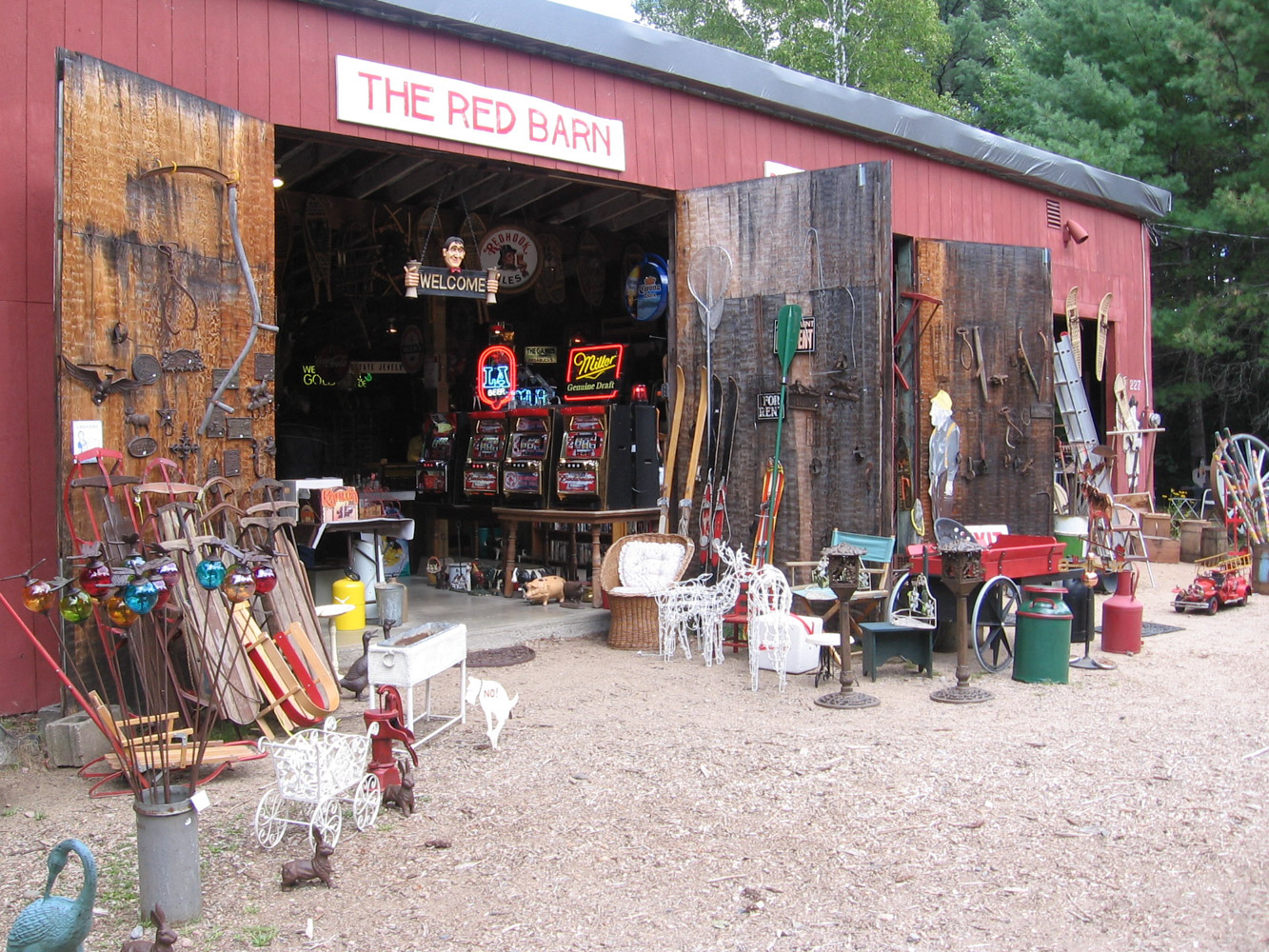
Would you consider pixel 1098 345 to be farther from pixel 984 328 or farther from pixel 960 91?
pixel 960 91

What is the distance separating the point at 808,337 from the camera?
8633mm

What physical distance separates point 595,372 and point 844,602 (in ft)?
18.6

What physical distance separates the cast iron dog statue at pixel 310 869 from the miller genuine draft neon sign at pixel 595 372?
7.74 metres

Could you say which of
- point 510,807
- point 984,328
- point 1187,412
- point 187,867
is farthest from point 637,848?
point 1187,412

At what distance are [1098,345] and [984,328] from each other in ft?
17.5

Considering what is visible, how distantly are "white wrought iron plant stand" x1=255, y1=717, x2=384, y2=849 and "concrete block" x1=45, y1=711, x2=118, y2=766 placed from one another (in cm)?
152

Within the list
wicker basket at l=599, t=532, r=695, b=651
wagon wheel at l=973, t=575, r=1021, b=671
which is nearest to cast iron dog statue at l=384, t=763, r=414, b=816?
wicker basket at l=599, t=532, r=695, b=651

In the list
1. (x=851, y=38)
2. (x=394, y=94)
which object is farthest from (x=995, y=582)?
(x=851, y=38)

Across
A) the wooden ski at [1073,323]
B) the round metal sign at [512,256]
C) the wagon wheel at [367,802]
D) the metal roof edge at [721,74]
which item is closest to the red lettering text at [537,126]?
the metal roof edge at [721,74]

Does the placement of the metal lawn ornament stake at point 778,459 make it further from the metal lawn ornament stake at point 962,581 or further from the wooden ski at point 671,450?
the metal lawn ornament stake at point 962,581

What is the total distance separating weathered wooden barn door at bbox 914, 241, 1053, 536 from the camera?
958 centimetres

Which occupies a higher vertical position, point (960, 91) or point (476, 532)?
point (960, 91)

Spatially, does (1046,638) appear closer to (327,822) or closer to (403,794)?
(403,794)

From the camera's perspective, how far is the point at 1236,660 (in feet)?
26.2
